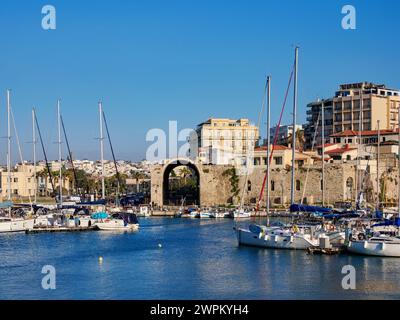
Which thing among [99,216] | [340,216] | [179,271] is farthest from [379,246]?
[99,216]

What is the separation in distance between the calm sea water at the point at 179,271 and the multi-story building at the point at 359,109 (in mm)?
46077

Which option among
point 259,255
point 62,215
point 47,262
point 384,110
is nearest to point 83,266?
point 47,262

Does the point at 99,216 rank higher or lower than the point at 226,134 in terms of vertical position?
lower

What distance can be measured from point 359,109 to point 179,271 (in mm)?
58873

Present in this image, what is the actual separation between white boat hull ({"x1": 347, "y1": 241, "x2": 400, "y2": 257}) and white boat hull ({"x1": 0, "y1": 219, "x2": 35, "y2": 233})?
2373cm

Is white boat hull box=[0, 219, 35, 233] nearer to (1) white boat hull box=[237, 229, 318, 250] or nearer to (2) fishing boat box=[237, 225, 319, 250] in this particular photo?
(2) fishing boat box=[237, 225, 319, 250]

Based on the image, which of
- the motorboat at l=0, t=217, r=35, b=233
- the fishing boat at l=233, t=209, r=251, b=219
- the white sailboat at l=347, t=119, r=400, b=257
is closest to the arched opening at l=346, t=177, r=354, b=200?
the fishing boat at l=233, t=209, r=251, b=219

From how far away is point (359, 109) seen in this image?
83875mm

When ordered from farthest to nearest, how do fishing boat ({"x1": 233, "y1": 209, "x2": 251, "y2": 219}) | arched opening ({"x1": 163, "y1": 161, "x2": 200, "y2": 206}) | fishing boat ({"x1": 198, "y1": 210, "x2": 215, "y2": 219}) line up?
arched opening ({"x1": 163, "y1": 161, "x2": 200, "y2": 206}), fishing boat ({"x1": 198, "y1": 210, "x2": 215, "y2": 219}), fishing boat ({"x1": 233, "y1": 209, "x2": 251, "y2": 219})

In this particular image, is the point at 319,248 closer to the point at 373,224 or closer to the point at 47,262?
the point at 373,224

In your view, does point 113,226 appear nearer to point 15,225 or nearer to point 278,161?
point 15,225

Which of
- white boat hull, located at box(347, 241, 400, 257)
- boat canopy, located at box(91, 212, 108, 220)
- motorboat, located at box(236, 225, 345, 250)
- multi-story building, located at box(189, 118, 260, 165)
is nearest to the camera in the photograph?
white boat hull, located at box(347, 241, 400, 257)

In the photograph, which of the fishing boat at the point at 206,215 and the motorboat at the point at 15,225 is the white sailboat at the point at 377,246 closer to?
the motorboat at the point at 15,225

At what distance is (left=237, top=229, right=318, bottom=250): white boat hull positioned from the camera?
112 ft
